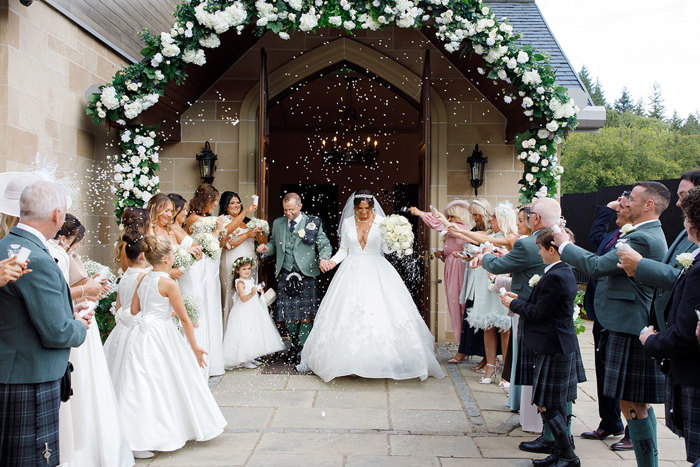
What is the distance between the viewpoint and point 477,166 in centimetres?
753

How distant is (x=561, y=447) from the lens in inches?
141

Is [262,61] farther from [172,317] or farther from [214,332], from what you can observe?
[172,317]

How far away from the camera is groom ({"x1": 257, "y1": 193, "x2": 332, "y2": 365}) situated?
6488 millimetres

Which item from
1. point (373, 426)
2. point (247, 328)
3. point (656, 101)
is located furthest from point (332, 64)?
point (656, 101)

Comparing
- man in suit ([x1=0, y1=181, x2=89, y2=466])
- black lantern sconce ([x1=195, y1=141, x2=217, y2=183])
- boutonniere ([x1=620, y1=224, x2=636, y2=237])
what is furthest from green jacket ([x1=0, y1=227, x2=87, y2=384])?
black lantern sconce ([x1=195, y1=141, x2=217, y2=183])

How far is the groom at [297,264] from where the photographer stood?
6.49 m

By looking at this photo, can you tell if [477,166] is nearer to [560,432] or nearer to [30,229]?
[560,432]

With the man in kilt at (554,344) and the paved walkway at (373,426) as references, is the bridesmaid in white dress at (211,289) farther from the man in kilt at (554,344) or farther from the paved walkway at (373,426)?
the man in kilt at (554,344)

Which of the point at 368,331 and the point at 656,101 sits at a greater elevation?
the point at 656,101

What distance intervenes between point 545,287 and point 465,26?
3.33 meters

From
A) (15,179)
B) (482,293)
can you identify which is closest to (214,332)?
(482,293)

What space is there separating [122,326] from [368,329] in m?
2.41

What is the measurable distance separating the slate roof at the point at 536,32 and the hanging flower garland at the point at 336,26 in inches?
37.6

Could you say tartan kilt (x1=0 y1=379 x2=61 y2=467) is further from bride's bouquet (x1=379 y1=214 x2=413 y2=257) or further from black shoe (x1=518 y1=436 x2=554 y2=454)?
bride's bouquet (x1=379 y1=214 x2=413 y2=257)
